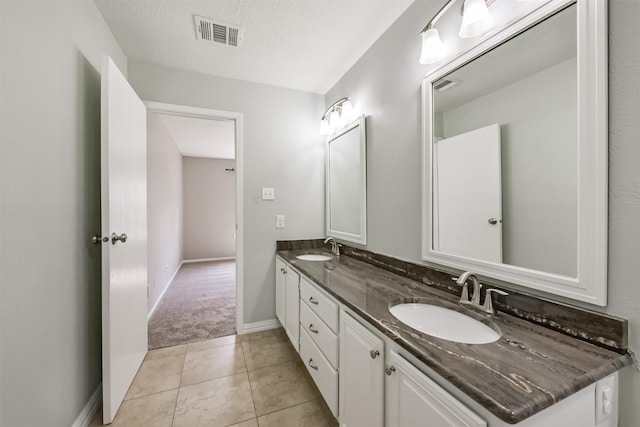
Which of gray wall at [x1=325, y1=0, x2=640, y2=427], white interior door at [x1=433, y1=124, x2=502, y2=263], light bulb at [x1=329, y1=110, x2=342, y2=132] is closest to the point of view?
gray wall at [x1=325, y1=0, x2=640, y2=427]

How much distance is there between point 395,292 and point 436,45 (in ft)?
4.03

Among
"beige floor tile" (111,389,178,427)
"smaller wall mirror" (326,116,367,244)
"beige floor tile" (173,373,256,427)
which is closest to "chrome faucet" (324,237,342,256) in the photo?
"smaller wall mirror" (326,116,367,244)

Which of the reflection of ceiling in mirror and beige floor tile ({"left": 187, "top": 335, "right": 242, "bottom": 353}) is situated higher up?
the reflection of ceiling in mirror

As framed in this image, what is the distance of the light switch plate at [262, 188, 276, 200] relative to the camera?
2.44m

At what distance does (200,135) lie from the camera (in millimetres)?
4051

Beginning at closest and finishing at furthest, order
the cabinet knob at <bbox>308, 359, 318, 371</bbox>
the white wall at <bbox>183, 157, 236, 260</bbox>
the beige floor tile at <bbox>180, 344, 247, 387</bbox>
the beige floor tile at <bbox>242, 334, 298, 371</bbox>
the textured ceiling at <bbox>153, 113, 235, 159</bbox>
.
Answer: the cabinet knob at <bbox>308, 359, 318, 371</bbox>, the beige floor tile at <bbox>180, 344, 247, 387</bbox>, the beige floor tile at <bbox>242, 334, 298, 371</bbox>, the textured ceiling at <bbox>153, 113, 235, 159</bbox>, the white wall at <bbox>183, 157, 236, 260</bbox>

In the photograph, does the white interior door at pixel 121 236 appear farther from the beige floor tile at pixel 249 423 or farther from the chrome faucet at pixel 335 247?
the chrome faucet at pixel 335 247

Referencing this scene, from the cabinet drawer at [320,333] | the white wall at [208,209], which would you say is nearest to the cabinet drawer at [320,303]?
the cabinet drawer at [320,333]

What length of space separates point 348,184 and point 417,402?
1681 mm

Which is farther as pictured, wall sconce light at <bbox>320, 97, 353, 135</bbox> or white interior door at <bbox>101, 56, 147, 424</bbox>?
wall sconce light at <bbox>320, 97, 353, 135</bbox>

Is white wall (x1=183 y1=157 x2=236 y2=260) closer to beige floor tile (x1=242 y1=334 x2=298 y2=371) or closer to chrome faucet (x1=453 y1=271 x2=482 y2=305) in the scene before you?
beige floor tile (x1=242 y1=334 x2=298 y2=371)

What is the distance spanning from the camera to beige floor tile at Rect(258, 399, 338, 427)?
137 centimetres

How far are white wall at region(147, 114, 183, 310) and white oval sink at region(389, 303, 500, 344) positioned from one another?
2.81 metres

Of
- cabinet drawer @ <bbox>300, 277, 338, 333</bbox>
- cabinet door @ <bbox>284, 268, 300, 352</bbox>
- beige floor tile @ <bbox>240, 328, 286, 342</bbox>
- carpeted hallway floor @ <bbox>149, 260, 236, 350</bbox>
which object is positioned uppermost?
cabinet drawer @ <bbox>300, 277, 338, 333</bbox>
